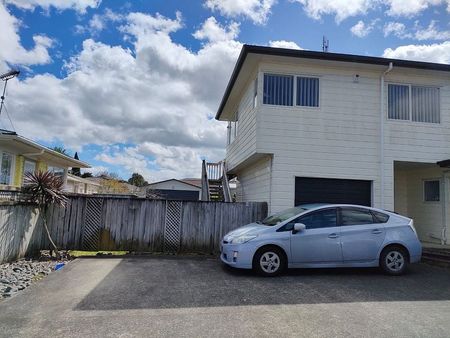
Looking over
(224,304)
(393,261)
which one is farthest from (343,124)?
(224,304)

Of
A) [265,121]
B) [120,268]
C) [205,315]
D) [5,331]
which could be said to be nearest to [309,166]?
[265,121]

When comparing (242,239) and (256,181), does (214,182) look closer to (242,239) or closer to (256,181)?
(256,181)

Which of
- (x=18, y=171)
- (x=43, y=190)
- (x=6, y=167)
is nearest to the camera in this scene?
(x=43, y=190)

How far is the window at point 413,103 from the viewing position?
1145cm

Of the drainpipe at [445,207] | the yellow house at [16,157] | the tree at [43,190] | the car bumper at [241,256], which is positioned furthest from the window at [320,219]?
the yellow house at [16,157]

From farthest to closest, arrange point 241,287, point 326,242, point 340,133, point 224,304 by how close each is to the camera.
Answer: point 340,133 < point 326,242 < point 241,287 < point 224,304

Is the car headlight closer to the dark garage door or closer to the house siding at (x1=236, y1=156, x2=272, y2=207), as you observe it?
the house siding at (x1=236, y1=156, x2=272, y2=207)

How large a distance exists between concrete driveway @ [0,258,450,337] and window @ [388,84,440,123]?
542cm

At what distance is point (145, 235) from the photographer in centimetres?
1034

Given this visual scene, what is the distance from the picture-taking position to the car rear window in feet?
26.4

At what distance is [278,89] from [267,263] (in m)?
5.59

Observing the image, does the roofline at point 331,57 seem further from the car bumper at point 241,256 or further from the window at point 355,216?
the car bumper at point 241,256

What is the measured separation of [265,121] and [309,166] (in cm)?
187

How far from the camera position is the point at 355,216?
802 cm
